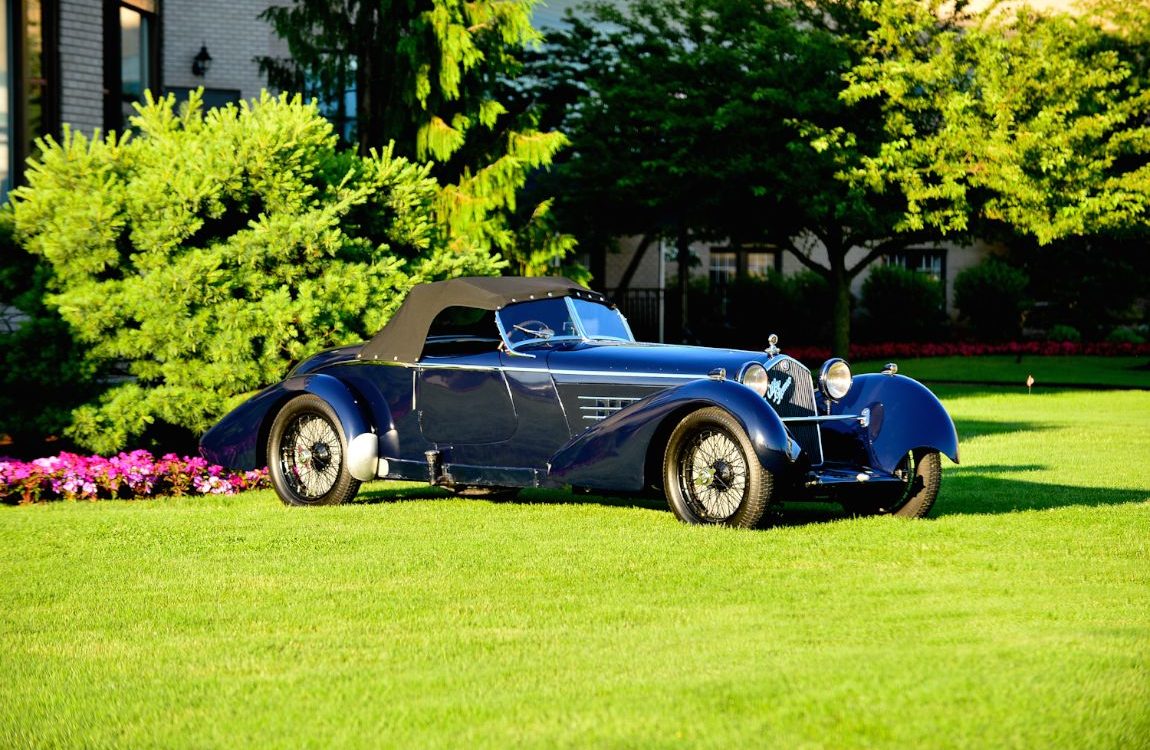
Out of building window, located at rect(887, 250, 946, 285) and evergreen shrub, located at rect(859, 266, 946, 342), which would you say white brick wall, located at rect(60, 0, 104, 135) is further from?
building window, located at rect(887, 250, 946, 285)

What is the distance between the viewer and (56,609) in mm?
6723

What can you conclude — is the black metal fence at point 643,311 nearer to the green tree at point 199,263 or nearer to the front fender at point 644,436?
the green tree at point 199,263

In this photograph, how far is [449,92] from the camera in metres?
19.3

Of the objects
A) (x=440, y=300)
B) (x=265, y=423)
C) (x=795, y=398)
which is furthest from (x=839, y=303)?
(x=795, y=398)

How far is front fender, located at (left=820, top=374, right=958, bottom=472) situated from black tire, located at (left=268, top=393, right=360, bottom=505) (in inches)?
139

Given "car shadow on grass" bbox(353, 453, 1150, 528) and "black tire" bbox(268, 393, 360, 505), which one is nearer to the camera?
"car shadow on grass" bbox(353, 453, 1150, 528)

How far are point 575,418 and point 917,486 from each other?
226cm

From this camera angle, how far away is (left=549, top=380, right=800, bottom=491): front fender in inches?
336

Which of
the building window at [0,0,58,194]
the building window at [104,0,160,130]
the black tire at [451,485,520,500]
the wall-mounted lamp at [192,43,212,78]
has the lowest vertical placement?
the black tire at [451,485,520,500]

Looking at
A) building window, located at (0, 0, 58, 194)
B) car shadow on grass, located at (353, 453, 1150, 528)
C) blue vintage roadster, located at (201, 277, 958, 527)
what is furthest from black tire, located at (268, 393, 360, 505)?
building window, located at (0, 0, 58, 194)

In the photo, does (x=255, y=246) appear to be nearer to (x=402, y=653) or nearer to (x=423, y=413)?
(x=423, y=413)

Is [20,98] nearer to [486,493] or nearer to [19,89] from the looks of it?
[19,89]

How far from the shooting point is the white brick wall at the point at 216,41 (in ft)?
84.2

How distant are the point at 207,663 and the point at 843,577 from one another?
317 centimetres
